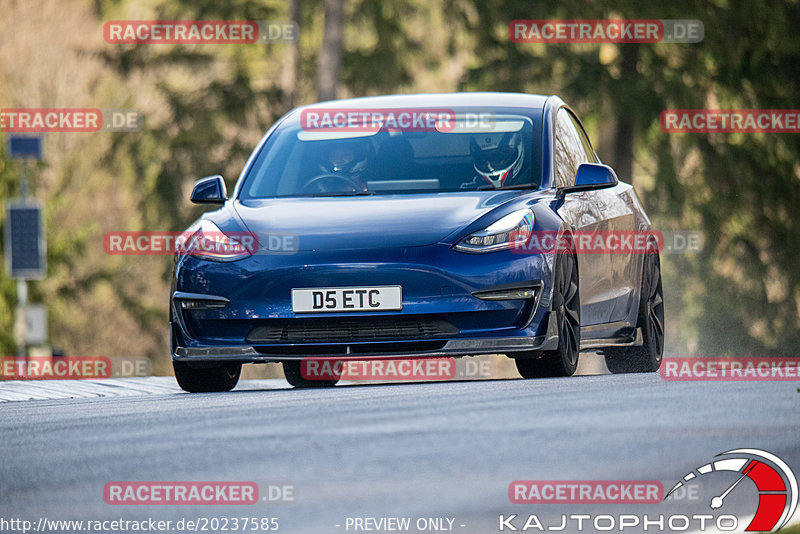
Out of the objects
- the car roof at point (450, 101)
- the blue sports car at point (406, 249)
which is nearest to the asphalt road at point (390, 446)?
the blue sports car at point (406, 249)

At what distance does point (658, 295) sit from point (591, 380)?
8.66 ft

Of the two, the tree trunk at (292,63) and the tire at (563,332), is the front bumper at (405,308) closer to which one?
the tire at (563,332)

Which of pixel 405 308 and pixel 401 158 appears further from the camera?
pixel 401 158

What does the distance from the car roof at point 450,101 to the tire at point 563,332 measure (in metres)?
1.50

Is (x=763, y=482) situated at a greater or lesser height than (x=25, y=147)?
lesser

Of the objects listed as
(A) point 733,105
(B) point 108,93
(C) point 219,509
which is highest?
(B) point 108,93

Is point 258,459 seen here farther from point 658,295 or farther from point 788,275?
point 788,275

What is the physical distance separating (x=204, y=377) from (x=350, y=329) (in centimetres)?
126

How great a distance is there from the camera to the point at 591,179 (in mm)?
9906

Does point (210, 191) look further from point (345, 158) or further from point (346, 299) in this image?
point (346, 299)

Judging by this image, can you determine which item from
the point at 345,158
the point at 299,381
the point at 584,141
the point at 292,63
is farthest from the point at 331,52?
the point at 345,158

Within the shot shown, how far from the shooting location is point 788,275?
26.4 m

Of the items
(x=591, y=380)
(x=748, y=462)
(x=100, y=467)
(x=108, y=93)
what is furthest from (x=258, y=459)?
(x=108, y=93)

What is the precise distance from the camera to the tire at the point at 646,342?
11.4 m
